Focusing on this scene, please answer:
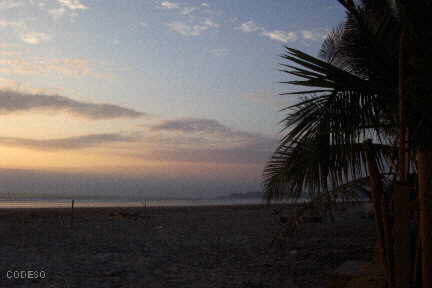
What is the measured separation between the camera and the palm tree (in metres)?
3.38

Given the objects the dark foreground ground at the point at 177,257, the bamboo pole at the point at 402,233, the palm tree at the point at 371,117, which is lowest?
the dark foreground ground at the point at 177,257

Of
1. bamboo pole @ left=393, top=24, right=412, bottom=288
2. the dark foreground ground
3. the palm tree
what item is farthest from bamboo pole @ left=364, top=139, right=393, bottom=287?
the dark foreground ground

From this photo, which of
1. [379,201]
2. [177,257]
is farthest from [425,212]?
[177,257]

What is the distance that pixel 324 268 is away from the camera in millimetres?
8961

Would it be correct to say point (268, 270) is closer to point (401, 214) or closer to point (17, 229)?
point (401, 214)

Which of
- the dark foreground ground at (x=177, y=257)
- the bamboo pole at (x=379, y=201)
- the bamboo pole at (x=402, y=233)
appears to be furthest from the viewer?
the dark foreground ground at (x=177, y=257)

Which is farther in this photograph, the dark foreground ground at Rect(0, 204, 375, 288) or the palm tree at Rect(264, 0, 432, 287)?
the dark foreground ground at Rect(0, 204, 375, 288)

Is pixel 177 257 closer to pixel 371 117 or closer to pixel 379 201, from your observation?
pixel 379 201

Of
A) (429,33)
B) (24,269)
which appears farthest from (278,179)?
(24,269)

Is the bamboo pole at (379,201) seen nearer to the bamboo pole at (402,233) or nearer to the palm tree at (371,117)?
the palm tree at (371,117)

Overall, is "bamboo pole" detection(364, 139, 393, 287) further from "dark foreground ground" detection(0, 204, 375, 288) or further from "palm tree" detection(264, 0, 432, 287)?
"dark foreground ground" detection(0, 204, 375, 288)

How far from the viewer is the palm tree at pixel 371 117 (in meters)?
3.38

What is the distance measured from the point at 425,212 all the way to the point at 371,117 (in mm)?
1129

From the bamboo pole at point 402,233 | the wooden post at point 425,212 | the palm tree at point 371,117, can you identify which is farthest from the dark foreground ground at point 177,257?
the wooden post at point 425,212
